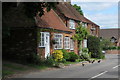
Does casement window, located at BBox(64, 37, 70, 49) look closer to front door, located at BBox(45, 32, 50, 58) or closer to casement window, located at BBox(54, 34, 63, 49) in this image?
casement window, located at BBox(54, 34, 63, 49)

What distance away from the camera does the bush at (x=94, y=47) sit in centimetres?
3528

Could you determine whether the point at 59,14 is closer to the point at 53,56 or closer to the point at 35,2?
the point at 53,56

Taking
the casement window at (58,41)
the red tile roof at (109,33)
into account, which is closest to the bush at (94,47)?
the casement window at (58,41)

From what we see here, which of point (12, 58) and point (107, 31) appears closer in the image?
point (12, 58)

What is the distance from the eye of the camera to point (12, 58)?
978 inches

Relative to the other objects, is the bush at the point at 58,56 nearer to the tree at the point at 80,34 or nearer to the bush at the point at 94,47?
the tree at the point at 80,34

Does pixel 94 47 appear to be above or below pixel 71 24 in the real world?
below

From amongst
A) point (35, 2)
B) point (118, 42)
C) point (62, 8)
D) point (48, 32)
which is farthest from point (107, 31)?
point (35, 2)

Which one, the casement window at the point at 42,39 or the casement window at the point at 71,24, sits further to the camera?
the casement window at the point at 71,24

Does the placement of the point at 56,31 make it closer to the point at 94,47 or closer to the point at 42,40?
the point at 42,40

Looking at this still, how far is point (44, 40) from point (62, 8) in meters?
11.1

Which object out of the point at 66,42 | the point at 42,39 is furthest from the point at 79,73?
the point at 66,42

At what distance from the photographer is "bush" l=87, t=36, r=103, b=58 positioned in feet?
116

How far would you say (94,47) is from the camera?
35.8 meters
